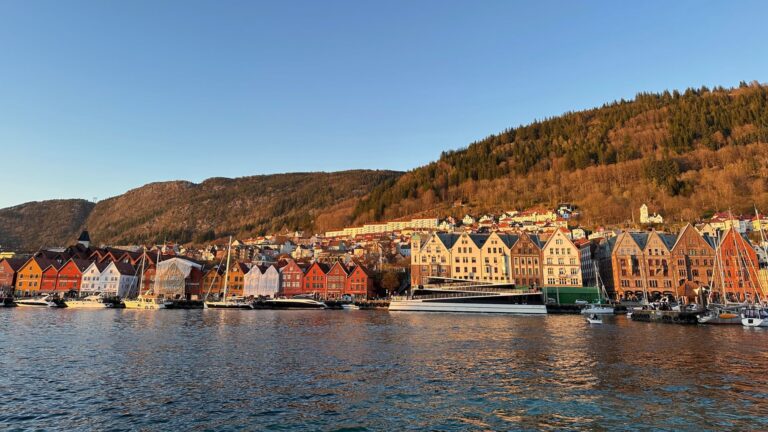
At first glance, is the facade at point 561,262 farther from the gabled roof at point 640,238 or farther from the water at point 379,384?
the water at point 379,384

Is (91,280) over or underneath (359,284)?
over

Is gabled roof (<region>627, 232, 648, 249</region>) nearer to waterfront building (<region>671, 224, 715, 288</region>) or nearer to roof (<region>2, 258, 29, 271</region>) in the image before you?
waterfront building (<region>671, 224, 715, 288</region>)

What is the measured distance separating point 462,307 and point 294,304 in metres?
34.6

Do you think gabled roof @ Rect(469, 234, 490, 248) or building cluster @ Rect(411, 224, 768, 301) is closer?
building cluster @ Rect(411, 224, 768, 301)

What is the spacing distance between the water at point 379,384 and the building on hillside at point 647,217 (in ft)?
377

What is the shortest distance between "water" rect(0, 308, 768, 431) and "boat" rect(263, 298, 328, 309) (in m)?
55.4

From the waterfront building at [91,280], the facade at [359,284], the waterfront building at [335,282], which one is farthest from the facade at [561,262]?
the waterfront building at [91,280]

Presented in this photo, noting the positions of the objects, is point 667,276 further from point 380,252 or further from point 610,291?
point 380,252

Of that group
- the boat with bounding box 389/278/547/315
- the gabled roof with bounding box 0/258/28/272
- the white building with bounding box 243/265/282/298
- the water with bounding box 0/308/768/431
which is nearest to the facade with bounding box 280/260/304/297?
the white building with bounding box 243/265/282/298

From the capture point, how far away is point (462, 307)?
257 ft

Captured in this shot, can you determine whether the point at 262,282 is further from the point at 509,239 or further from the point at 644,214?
the point at 644,214

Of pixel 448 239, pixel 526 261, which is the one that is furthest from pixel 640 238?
pixel 448 239

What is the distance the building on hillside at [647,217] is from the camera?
138875 millimetres

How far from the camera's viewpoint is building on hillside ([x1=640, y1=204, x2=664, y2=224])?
138875mm
